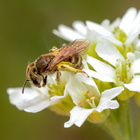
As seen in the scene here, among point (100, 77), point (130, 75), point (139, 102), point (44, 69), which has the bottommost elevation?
point (139, 102)

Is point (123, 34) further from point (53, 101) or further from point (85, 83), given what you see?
point (53, 101)

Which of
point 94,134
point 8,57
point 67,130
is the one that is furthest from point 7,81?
point 94,134

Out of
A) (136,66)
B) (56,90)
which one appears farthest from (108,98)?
(56,90)

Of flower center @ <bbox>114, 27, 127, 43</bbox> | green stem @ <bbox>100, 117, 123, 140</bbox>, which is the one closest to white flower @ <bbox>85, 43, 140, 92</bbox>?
flower center @ <bbox>114, 27, 127, 43</bbox>

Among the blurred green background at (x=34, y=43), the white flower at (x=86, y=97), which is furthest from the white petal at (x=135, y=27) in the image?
the blurred green background at (x=34, y=43)

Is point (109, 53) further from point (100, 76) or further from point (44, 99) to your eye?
point (44, 99)

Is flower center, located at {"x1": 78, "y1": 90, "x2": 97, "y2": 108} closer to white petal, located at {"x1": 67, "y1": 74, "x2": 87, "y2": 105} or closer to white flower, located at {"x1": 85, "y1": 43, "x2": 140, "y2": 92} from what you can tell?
white petal, located at {"x1": 67, "y1": 74, "x2": 87, "y2": 105}

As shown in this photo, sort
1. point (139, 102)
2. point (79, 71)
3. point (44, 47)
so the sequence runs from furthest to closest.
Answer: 1. point (44, 47)
2. point (139, 102)
3. point (79, 71)
